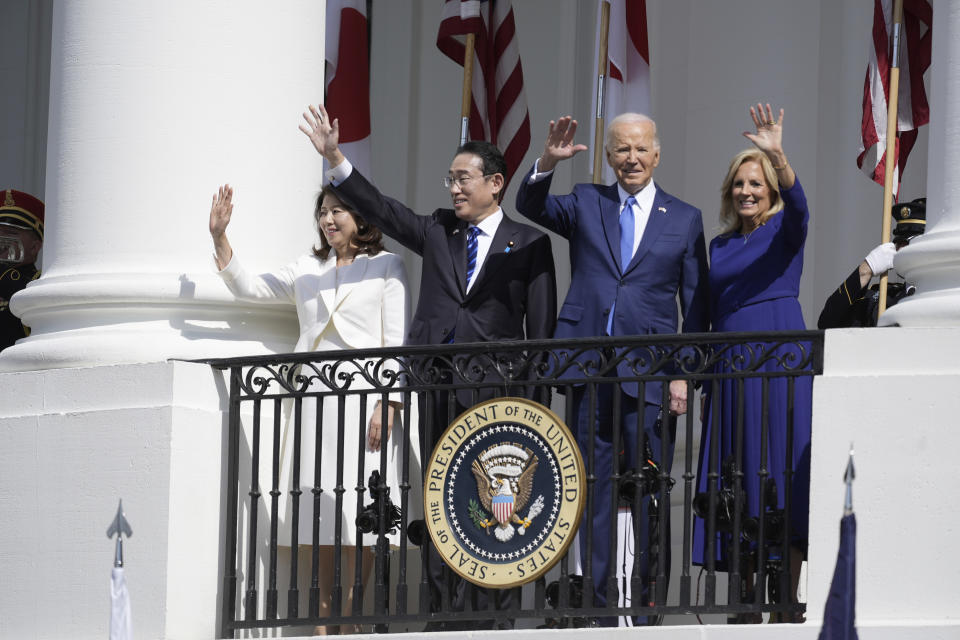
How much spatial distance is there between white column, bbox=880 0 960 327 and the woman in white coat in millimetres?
2158

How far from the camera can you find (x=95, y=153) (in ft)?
28.4

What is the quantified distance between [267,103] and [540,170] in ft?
4.74

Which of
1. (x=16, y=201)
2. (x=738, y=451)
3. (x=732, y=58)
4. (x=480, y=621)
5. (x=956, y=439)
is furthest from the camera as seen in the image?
(x=732, y=58)

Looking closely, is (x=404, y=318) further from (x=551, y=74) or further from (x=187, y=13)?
(x=551, y=74)

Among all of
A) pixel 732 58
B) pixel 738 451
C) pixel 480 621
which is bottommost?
pixel 480 621

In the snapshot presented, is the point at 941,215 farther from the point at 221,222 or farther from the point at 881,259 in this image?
the point at 221,222

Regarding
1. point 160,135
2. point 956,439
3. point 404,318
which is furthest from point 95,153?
point 956,439

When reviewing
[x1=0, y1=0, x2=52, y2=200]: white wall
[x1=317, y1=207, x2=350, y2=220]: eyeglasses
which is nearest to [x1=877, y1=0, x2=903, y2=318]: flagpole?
[x1=317, y1=207, x2=350, y2=220]: eyeglasses

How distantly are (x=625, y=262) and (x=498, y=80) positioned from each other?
3.49 meters

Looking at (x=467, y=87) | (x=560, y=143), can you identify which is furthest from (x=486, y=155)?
(x=467, y=87)

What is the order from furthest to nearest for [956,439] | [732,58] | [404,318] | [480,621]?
[732,58], [404,318], [480,621], [956,439]

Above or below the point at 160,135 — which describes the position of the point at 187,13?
above

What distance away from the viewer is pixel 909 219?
8977 millimetres

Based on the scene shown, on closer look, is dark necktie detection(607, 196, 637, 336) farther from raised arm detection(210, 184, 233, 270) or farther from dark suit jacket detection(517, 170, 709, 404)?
raised arm detection(210, 184, 233, 270)
